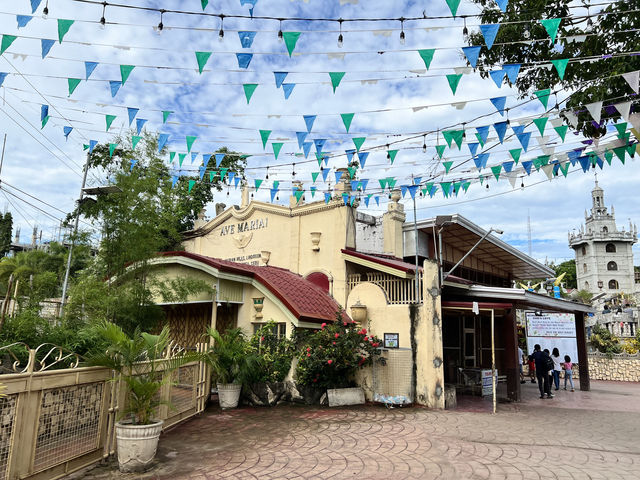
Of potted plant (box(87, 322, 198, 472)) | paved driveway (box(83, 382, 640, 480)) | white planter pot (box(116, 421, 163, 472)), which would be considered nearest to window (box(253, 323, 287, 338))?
paved driveway (box(83, 382, 640, 480))

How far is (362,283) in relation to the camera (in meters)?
12.1

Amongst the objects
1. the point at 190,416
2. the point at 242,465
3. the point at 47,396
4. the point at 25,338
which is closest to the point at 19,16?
the point at 47,396

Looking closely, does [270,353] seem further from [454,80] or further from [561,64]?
[561,64]

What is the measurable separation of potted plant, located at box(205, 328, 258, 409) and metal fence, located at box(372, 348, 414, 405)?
3.19 meters

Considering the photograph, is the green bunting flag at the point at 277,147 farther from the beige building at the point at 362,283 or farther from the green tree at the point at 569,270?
the green tree at the point at 569,270

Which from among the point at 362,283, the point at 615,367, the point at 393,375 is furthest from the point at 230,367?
the point at 615,367

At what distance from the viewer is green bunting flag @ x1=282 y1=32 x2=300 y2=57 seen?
18.0 ft

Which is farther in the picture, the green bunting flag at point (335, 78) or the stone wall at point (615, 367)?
the stone wall at point (615, 367)

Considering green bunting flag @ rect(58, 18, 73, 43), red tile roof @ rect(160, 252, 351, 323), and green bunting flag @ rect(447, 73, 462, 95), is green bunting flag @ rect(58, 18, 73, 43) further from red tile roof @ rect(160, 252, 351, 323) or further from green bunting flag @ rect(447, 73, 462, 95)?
red tile roof @ rect(160, 252, 351, 323)

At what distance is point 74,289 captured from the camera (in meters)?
10.3

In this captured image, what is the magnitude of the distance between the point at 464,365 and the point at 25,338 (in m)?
14.4

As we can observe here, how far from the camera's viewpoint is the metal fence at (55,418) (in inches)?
175

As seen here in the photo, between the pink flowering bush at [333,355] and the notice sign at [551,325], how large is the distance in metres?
12.5

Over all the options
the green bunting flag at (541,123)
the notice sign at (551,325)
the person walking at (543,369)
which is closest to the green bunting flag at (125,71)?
the green bunting flag at (541,123)
